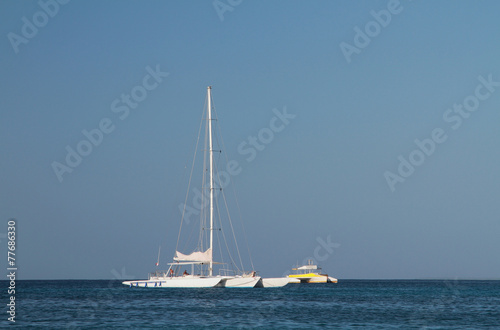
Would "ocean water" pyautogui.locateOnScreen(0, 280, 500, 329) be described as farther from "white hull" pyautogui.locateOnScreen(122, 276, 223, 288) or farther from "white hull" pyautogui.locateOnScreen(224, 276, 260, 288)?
"white hull" pyautogui.locateOnScreen(224, 276, 260, 288)

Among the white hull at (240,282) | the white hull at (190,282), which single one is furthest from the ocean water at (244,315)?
the white hull at (240,282)

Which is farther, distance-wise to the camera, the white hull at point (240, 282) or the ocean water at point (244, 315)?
the white hull at point (240, 282)

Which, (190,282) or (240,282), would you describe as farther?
(240,282)

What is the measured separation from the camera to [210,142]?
317 ft

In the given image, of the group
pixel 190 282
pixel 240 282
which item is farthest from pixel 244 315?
pixel 240 282

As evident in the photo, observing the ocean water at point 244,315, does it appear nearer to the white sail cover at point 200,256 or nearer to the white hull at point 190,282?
the white hull at point 190,282

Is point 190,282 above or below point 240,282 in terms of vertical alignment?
above

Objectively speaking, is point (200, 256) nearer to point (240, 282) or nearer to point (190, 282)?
point (190, 282)

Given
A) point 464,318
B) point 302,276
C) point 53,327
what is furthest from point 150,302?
point 302,276

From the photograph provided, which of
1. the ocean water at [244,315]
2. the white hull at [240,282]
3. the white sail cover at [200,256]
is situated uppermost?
the white sail cover at [200,256]

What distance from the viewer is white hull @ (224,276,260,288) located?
92.9m

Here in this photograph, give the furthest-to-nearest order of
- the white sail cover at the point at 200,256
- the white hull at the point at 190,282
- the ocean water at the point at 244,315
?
the white sail cover at the point at 200,256
the white hull at the point at 190,282
the ocean water at the point at 244,315

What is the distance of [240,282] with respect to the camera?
9419 centimetres

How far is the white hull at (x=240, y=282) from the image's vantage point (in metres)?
92.9
